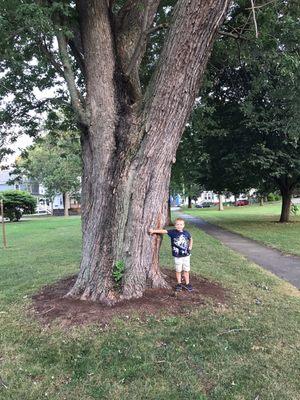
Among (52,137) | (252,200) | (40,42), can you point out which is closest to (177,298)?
(40,42)

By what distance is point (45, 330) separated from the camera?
16.0 ft

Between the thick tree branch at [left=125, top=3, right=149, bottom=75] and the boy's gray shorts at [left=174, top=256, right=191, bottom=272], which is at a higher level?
the thick tree branch at [left=125, top=3, right=149, bottom=75]

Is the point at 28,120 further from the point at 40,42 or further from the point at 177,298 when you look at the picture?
the point at 177,298

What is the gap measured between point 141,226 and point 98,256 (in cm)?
72

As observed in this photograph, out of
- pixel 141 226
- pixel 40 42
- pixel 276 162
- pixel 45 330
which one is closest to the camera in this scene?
pixel 45 330

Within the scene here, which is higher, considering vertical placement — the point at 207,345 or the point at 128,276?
the point at 128,276

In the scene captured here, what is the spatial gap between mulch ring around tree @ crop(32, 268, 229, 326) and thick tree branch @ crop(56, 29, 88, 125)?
2539mm

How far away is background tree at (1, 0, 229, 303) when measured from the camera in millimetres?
5246

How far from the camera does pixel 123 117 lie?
5766mm

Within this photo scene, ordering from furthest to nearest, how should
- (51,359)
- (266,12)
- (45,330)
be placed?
(266,12) → (45,330) → (51,359)

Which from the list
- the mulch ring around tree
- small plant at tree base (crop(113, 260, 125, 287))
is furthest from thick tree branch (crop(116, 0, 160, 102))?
the mulch ring around tree

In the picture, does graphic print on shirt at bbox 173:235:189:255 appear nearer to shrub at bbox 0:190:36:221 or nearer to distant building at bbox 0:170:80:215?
shrub at bbox 0:190:36:221

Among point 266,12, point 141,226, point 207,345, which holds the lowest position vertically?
point 207,345

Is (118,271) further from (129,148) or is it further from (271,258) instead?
(271,258)
